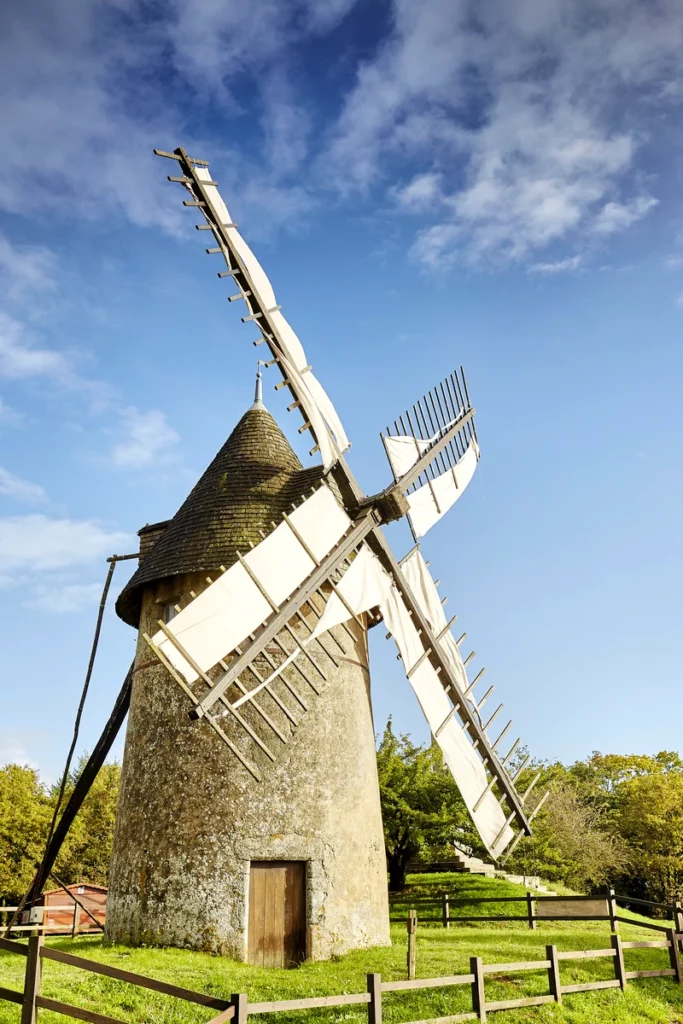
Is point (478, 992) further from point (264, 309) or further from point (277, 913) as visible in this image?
point (264, 309)

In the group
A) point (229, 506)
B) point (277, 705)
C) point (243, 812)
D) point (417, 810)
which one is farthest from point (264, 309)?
point (417, 810)

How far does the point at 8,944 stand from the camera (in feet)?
22.5

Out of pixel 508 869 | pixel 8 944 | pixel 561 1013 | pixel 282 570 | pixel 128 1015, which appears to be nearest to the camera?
pixel 8 944

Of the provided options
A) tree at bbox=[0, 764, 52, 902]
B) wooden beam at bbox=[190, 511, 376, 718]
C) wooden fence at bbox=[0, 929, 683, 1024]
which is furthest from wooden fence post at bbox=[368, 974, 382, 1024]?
tree at bbox=[0, 764, 52, 902]

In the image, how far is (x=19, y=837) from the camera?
30578 millimetres

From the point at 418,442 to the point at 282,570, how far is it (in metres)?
4.58

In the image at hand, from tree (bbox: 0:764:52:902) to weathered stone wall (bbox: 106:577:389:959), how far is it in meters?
20.4

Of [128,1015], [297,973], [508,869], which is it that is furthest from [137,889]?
[508,869]

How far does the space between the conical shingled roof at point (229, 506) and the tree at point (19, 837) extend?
19381 millimetres

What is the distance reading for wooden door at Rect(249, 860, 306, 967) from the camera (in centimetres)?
1159

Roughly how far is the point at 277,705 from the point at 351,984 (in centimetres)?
377

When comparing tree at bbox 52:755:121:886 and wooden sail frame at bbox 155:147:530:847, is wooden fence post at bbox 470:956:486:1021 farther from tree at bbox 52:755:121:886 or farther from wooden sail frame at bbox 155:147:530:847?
tree at bbox 52:755:121:886

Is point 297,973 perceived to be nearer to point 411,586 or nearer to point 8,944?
point 8,944

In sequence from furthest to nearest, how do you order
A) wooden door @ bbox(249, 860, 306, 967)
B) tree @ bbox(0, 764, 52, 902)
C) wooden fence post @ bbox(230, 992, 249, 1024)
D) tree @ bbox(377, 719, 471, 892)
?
tree @ bbox(0, 764, 52, 902) < tree @ bbox(377, 719, 471, 892) < wooden door @ bbox(249, 860, 306, 967) < wooden fence post @ bbox(230, 992, 249, 1024)
